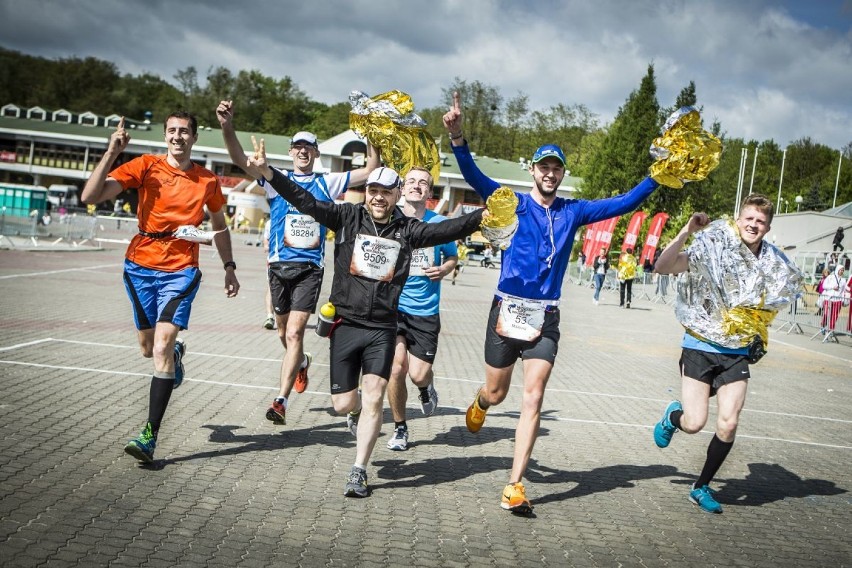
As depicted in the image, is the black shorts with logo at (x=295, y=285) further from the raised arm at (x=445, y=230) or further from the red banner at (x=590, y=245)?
the red banner at (x=590, y=245)

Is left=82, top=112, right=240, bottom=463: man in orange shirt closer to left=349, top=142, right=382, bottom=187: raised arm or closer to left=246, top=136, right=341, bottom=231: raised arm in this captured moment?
left=246, top=136, right=341, bottom=231: raised arm

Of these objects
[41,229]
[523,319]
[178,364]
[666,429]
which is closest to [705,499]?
[666,429]

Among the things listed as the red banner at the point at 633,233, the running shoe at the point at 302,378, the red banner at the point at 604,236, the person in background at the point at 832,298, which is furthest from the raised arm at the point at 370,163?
the red banner at the point at 604,236

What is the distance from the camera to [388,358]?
5488 millimetres

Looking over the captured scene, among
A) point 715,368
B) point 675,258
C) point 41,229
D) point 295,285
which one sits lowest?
point 41,229

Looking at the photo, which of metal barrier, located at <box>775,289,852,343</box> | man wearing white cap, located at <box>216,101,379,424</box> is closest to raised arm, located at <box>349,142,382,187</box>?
man wearing white cap, located at <box>216,101,379,424</box>

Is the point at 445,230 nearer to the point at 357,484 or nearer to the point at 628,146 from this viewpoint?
the point at 357,484

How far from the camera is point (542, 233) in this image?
18.8 ft

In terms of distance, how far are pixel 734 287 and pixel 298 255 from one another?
12.5 feet

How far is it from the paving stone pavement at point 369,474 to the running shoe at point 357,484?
74 millimetres

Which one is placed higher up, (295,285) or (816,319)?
(295,285)

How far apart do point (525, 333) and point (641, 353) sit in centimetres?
1127

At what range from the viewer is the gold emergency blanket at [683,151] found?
19.2ft

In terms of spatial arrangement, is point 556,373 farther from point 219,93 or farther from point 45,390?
point 219,93
